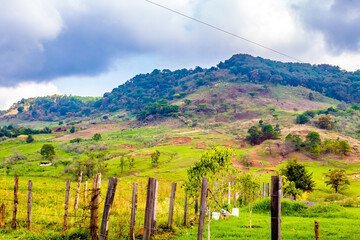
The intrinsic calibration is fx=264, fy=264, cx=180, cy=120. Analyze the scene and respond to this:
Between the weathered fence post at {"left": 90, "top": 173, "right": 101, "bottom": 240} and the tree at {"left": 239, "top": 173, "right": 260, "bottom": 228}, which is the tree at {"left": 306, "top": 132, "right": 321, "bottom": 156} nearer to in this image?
the tree at {"left": 239, "top": 173, "right": 260, "bottom": 228}

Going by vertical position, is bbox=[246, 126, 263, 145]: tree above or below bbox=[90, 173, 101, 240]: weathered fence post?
above

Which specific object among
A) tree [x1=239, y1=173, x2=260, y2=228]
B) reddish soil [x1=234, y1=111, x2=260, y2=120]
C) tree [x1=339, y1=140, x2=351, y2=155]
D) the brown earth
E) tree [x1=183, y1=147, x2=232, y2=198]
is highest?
reddish soil [x1=234, y1=111, x2=260, y2=120]

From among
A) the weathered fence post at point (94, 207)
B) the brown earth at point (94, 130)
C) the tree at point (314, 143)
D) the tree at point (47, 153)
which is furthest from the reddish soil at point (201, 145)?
the weathered fence post at point (94, 207)

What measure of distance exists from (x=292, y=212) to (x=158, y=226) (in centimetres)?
1436

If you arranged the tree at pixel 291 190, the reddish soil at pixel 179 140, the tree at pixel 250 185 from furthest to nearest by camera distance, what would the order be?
the reddish soil at pixel 179 140 < the tree at pixel 291 190 < the tree at pixel 250 185

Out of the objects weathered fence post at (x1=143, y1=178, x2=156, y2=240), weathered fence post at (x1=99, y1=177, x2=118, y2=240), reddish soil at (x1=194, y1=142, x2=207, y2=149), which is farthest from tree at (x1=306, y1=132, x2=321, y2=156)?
weathered fence post at (x1=99, y1=177, x2=118, y2=240)

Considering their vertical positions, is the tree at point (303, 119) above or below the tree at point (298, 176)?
above

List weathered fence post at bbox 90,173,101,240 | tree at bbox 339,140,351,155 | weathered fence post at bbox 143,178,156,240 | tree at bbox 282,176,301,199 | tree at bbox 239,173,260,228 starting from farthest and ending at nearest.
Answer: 1. tree at bbox 339,140,351,155
2. tree at bbox 282,176,301,199
3. tree at bbox 239,173,260,228
4. weathered fence post at bbox 143,178,156,240
5. weathered fence post at bbox 90,173,101,240

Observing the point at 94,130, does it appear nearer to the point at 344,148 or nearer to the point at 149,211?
the point at 344,148

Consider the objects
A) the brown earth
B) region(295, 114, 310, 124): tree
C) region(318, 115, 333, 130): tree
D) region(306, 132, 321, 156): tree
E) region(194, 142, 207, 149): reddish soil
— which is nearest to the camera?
region(306, 132, 321, 156): tree

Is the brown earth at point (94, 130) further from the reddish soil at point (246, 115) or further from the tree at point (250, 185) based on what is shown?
the tree at point (250, 185)

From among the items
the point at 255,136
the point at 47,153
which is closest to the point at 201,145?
the point at 255,136

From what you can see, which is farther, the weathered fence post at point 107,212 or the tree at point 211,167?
the tree at point 211,167

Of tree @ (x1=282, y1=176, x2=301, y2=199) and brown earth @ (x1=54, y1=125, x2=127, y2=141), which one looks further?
brown earth @ (x1=54, y1=125, x2=127, y2=141)
